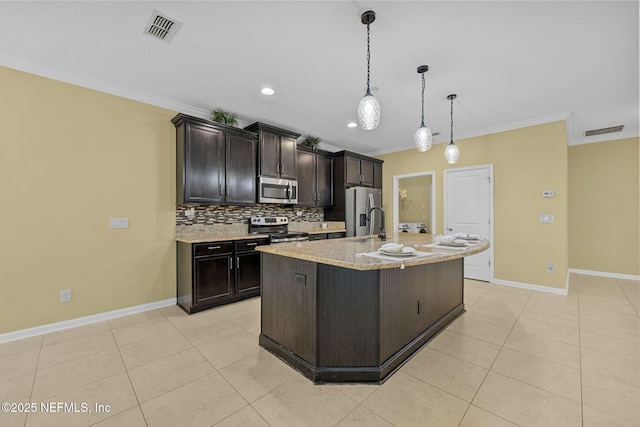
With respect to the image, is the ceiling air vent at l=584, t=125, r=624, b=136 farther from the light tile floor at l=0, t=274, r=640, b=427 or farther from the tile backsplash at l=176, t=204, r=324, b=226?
the tile backsplash at l=176, t=204, r=324, b=226

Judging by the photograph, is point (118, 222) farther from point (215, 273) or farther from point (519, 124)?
point (519, 124)

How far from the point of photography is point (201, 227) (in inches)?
148

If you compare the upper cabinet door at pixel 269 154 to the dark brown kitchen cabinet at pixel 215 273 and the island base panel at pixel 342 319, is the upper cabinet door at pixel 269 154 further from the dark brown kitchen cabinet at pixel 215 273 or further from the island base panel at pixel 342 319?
the island base panel at pixel 342 319

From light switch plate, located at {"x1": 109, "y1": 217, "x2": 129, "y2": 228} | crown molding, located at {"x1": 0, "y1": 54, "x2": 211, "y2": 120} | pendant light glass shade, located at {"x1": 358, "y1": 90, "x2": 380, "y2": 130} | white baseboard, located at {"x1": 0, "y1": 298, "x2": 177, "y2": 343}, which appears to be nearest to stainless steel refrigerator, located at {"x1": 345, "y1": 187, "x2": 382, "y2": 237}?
crown molding, located at {"x1": 0, "y1": 54, "x2": 211, "y2": 120}

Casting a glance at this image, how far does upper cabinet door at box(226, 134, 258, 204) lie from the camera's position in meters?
3.70

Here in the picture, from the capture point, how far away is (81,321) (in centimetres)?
284

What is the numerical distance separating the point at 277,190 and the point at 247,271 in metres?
1.33

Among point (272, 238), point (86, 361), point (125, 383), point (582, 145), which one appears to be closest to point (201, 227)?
point (272, 238)

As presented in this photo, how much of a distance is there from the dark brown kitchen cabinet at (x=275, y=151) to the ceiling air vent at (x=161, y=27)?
70.1 inches

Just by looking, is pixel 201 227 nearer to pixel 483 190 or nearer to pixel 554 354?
pixel 554 354

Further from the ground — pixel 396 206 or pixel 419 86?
pixel 419 86

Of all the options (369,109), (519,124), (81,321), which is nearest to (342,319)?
(369,109)

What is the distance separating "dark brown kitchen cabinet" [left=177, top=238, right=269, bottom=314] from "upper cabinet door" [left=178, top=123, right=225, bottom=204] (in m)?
0.65

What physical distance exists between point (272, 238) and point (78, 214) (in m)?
2.16
